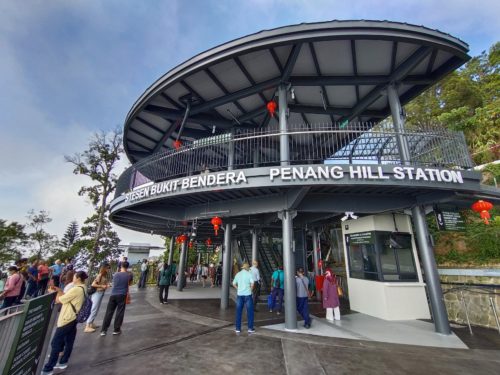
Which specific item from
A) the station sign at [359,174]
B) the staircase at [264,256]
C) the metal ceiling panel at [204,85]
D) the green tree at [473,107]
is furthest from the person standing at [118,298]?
the green tree at [473,107]

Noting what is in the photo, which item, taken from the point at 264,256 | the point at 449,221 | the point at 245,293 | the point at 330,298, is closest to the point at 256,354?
the point at 245,293

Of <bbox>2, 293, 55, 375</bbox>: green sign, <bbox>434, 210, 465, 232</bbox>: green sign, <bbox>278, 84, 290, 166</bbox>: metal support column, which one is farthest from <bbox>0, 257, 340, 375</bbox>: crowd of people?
<bbox>434, 210, 465, 232</bbox>: green sign

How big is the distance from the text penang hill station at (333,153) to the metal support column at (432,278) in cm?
3

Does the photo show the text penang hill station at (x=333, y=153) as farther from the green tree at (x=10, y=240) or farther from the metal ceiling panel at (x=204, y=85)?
the green tree at (x=10, y=240)

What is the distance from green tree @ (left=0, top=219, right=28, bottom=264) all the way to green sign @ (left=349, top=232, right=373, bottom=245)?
3485 cm

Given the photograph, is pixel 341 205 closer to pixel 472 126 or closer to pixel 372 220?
pixel 372 220

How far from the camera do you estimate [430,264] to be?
764 centimetres

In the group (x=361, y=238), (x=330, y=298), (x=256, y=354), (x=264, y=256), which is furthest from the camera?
(x=264, y=256)

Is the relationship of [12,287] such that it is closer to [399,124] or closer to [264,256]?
[264,256]

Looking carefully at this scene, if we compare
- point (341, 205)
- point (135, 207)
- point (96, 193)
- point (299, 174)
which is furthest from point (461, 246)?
point (96, 193)

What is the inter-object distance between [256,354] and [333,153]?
729 cm

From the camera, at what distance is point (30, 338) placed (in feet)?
10.4

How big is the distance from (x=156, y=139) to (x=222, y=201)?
20.8ft

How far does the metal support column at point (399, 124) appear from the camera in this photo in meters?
8.00
